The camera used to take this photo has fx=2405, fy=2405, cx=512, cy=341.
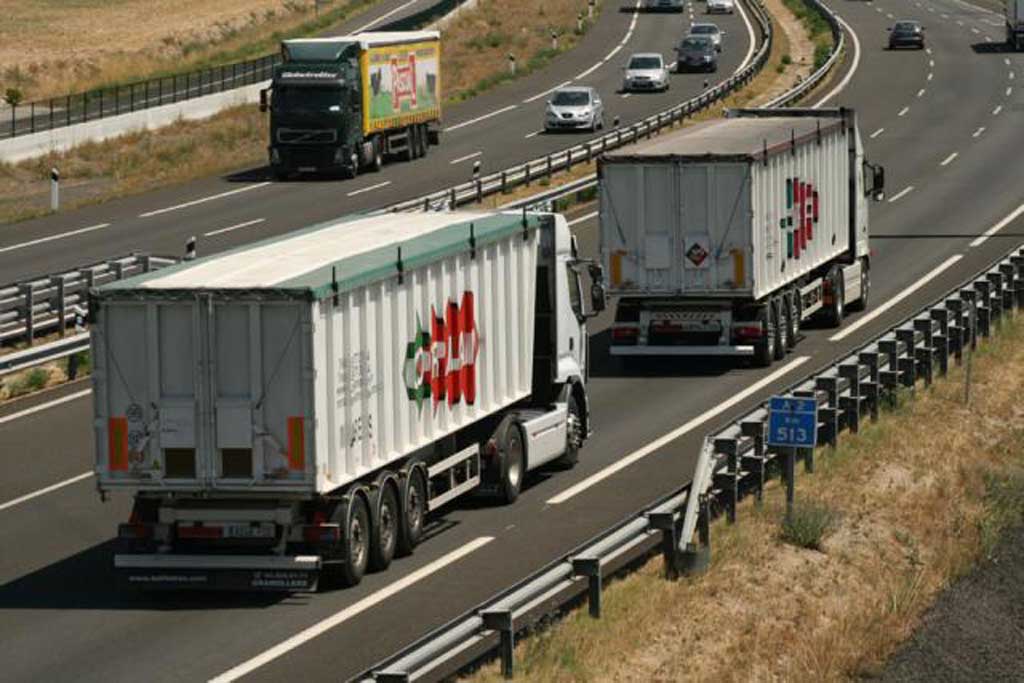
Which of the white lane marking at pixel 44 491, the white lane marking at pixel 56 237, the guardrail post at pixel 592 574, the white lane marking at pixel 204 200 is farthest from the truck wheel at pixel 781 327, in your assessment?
the white lane marking at pixel 204 200

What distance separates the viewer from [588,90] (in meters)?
72.1

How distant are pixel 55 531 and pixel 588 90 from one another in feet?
162

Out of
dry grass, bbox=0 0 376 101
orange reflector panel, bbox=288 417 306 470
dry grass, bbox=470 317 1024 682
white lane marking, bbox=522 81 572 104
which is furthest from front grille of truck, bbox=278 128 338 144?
orange reflector panel, bbox=288 417 306 470

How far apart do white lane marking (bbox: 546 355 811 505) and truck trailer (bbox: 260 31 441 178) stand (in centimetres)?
2707

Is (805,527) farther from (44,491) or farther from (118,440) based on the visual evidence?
(44,491)

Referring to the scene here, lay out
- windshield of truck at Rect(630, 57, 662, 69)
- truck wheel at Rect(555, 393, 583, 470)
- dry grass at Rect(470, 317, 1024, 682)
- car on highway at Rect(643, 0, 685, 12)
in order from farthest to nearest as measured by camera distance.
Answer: car on highway at Rect(643, 0, 685, 12) < windshield of truck at Rect(630, 57, 662, 69) < truck wheel at Rect(555, 393, 583, 470) < dry grass at Rect(470, 317, 1024, 682)

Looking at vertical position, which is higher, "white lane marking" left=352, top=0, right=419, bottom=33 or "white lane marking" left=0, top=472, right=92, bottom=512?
"white lane marking" left=0, top=472, right=92, bottom=512

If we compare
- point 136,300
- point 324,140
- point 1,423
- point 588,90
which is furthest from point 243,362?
point 588,90

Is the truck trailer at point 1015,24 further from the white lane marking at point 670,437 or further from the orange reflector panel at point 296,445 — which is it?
the orange reflector panel at point 296,445

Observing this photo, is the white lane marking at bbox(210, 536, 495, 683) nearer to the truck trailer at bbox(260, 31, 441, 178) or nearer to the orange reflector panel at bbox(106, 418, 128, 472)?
the orange reflector panel at bbox(106, 418, 128, 472)

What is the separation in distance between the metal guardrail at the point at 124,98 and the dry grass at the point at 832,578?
43.1 metres

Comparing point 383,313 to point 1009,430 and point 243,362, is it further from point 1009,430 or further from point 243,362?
point 1009,430

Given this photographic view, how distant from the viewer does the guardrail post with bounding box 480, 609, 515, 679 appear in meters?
17.2

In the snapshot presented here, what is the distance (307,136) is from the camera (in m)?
60.9
